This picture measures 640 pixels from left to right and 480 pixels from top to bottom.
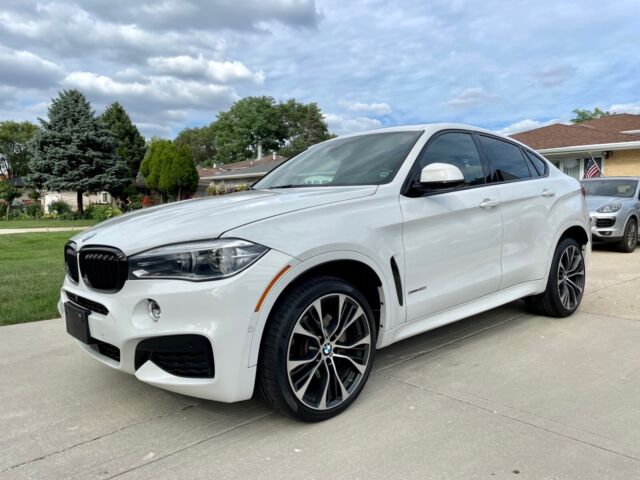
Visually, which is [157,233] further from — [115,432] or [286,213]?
[115,432]

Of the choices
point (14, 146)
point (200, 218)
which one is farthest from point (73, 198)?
point (200, 218)

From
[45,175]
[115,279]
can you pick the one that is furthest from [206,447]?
[45,175]

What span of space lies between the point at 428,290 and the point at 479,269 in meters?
0.61

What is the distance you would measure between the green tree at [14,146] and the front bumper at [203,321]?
213ft

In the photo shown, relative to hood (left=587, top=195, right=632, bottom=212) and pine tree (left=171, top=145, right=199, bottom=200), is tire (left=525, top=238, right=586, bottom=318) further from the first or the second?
pine tree (left=171, top=145, right=199, bottom=200)

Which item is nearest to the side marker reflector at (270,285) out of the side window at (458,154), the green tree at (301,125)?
the side window at (458,154)

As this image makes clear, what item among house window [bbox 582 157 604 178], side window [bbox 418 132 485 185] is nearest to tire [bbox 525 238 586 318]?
side window [bbox 418 132 485 185]

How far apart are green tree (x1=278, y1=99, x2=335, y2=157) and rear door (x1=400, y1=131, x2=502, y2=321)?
69.5 metres

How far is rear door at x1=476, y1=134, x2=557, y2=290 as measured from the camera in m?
4.11

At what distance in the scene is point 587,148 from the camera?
2102 cm

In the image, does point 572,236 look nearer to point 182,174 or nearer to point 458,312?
point 458,312

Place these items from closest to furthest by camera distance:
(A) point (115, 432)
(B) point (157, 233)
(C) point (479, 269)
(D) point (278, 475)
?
(D) point (278, 475)
(B) point (157, 233)
(A) point (115, 432)
(C) point (479, 269)

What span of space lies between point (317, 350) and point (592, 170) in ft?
70.0

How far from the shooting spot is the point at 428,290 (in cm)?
343
